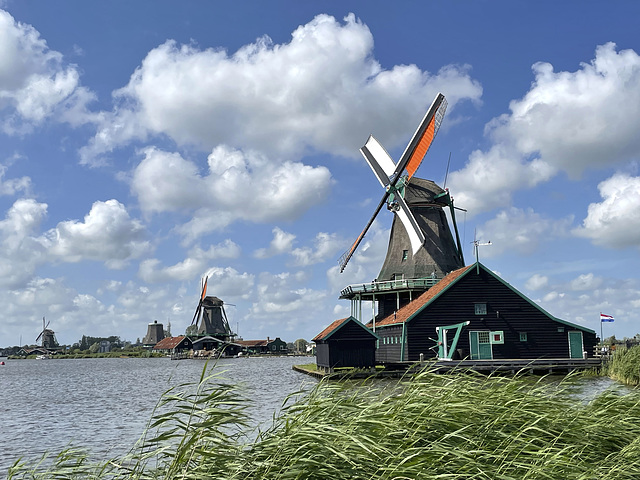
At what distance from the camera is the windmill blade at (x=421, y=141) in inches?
1622

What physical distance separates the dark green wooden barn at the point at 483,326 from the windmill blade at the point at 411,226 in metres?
4.10

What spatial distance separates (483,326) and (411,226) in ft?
26.6

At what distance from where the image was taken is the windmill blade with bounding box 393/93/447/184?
135 feet

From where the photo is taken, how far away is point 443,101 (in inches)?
1672

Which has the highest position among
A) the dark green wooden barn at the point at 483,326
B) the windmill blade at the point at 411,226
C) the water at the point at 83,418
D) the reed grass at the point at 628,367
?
the windmill blade at the point at 411,226

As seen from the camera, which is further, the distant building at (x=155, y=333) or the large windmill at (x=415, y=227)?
the distant building at (x=155, y=333)

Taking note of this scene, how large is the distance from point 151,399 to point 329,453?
21817 millimetres

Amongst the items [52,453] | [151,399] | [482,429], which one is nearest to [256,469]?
[482,429]

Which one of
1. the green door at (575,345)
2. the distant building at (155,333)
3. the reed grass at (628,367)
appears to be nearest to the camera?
the reed grass at (628,367)

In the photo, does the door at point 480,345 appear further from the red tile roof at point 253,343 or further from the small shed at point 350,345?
the red tile roof at point 253,343

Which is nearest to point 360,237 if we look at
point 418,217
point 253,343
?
point 418,217

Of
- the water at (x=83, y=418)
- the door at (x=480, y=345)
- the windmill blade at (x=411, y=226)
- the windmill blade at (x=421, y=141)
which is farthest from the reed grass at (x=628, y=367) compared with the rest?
the windmill blade at (x=421, y=141)

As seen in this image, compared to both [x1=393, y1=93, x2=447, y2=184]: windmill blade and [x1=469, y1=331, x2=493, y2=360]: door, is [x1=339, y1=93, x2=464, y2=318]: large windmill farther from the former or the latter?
[x1=469, y1=331, x2=493, y2=360]: door

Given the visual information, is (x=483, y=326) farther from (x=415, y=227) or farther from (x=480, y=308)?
(x=415, y=227)
